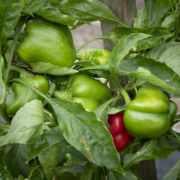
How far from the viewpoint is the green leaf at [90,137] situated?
44 centimetres

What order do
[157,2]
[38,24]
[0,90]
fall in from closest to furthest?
1. [0,90]
2. [38,24]
3. [157,2]

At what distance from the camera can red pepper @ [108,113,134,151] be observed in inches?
22.5

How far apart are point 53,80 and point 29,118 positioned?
0.58 feet

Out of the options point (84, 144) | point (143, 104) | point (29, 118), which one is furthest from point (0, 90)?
point (143, 104)

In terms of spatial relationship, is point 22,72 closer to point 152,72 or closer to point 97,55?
point 97,55

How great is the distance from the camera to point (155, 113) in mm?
504

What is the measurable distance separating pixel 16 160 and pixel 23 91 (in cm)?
19

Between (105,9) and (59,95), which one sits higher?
(105,9)

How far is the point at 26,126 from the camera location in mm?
429

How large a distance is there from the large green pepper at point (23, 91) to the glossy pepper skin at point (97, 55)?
0.16 metres

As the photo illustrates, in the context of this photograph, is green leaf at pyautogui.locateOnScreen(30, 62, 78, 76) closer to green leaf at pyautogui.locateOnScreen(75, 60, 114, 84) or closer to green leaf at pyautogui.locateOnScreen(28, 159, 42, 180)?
green leaf at pyautogui.locateOnScreen(75, 60, 114, 84)

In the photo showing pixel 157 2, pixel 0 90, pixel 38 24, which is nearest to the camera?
pixel 0 90

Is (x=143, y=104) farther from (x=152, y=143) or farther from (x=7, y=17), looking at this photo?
(x=7, y=17)

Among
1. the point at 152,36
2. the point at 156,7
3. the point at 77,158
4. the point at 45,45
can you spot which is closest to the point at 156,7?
the point at 156,7
